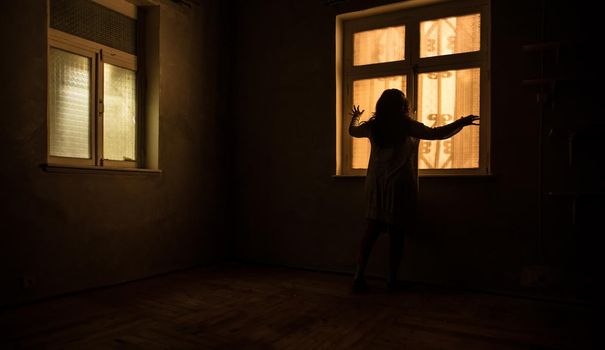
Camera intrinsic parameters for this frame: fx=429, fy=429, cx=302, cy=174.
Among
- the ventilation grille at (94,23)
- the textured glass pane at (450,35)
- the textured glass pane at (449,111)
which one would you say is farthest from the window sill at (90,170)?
the textured glass pane at (450,35)

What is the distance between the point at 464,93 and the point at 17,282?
324 cm

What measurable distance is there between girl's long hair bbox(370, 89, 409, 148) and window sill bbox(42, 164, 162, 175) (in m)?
1.81

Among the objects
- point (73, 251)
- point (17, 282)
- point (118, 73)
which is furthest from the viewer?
point (118, 73)

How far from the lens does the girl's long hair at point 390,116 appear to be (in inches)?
116

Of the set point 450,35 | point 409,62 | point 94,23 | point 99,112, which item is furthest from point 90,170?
point 450,35

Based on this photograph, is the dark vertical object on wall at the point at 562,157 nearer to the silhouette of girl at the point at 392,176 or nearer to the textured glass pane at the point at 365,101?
the silhouette of girl at the point at 392,176

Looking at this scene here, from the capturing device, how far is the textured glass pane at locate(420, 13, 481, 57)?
10.5 ft

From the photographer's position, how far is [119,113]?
3.35 metres

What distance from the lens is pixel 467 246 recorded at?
3104mm

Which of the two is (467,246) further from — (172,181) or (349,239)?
(172,181)

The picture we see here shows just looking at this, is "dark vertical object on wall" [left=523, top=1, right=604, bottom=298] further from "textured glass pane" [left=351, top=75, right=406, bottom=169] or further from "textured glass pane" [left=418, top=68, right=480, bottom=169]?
"textured glass pane" [left=351, top=75, right=406, bottom=169]

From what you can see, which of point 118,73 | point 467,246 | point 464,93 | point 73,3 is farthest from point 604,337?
point 73,3

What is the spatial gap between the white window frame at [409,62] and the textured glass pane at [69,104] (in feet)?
6.37

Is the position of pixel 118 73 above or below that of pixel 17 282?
above
